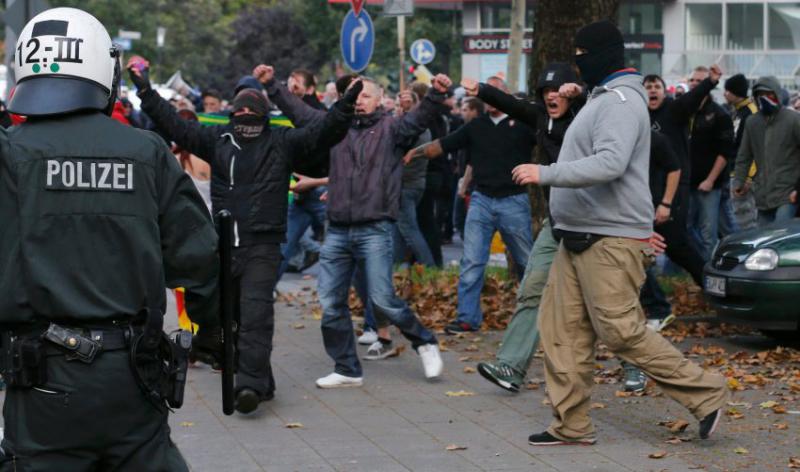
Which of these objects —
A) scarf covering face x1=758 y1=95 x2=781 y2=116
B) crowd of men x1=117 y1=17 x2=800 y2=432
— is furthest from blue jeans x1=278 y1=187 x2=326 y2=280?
scarf covering face x1=758 y1=95 x2=781 y2=116

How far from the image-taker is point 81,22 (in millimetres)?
4102

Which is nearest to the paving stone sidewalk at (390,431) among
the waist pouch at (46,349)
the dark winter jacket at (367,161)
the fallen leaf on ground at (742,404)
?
the fallen leaf on ground at (742,404)

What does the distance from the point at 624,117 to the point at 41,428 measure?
3726 mm

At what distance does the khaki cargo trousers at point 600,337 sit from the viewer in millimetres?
6918

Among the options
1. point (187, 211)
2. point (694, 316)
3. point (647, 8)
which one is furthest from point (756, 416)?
point (647, 8)

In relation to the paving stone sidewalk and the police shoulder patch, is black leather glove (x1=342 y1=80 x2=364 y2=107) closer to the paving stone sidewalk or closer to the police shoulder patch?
the paving stone sidewalk

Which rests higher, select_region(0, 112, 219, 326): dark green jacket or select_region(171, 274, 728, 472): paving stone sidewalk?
select_region(0, 112, 219, 326): dark green jacket

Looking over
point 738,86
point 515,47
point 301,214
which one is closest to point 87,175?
point 301,214

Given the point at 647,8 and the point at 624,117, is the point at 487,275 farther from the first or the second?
the point at 647,8

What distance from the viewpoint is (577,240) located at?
22.9 ft

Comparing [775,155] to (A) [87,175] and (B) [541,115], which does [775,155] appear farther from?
(A) [87,175]

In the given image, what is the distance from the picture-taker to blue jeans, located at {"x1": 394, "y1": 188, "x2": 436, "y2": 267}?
13.9m

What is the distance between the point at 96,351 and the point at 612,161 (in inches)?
135

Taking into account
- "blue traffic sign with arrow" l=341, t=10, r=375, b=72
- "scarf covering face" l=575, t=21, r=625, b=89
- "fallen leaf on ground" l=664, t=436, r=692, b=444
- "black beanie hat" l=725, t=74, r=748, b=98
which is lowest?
"fallen leaf on ground" l=664, t=436, r=692, b=444
